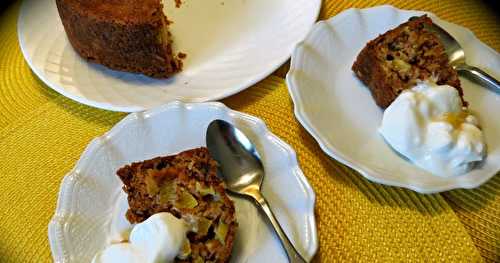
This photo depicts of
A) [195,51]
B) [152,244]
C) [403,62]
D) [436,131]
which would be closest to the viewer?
[152,244]

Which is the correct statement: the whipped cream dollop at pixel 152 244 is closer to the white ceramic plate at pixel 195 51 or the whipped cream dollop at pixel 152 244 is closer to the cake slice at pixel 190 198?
the cake slice at pixel 190 198

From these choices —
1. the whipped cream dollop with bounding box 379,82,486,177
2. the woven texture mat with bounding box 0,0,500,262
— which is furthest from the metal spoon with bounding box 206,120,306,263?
the whipped cream dollop with bounding box 379,82,486,177

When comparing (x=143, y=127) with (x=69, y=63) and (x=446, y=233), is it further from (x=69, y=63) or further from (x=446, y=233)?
(x=446, y=233)

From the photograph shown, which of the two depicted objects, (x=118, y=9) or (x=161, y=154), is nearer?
(x=161, y=154)

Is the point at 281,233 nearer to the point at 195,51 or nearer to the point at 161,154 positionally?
the point at 161,154

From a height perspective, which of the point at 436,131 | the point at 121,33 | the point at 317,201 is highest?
the point at 121,33

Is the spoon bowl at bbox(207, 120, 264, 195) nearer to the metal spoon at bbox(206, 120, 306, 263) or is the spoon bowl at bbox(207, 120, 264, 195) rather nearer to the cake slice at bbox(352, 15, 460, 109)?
the metal spoon at bbox(206, 120, 306, 263)

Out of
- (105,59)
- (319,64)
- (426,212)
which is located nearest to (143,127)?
(105,59)

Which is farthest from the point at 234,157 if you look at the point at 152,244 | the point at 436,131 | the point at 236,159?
the point at 436,131
